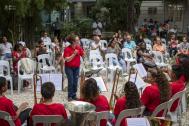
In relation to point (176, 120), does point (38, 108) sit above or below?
above

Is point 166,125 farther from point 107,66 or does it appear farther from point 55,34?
point 55,34

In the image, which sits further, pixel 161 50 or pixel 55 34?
pixel 55 34

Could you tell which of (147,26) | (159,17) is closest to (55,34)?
(147,26)

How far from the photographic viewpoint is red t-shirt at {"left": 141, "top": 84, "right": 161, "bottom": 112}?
6.73 metres

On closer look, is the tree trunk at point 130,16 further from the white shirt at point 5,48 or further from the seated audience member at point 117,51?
the white shirt at point 5,48

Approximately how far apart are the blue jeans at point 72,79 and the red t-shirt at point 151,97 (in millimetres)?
4395

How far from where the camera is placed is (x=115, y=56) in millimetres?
14906

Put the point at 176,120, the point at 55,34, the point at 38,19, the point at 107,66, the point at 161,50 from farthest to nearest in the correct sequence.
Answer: the point at 55,34
the point at 38,19
the point at 161,50
the point at 107,66
the point at 176,120

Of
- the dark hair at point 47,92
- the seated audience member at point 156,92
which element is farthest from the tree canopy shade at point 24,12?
the dark hair at point 47,92

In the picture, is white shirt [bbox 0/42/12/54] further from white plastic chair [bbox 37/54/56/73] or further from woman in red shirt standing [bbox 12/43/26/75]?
woman in red shirt standing [bbox 12/43/26/75]

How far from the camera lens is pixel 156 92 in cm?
675

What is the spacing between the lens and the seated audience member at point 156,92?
22.1 feet

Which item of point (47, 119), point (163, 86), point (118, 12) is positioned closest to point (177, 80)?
point (163, 86)

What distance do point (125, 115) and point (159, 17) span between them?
32.3 meters
